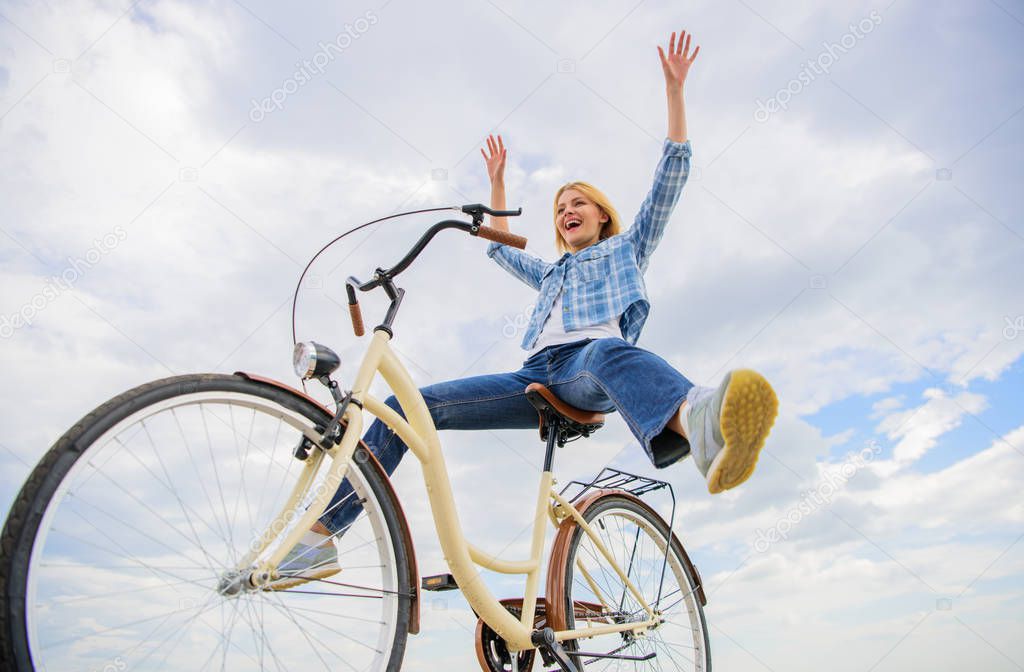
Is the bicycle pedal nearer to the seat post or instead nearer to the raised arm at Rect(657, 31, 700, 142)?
the seat post

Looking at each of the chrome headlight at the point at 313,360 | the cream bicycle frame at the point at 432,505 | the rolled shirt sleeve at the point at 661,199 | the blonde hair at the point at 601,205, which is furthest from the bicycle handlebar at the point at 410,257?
the blonde hair at the point at 601,205

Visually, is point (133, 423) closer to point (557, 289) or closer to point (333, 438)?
point (333, 438)

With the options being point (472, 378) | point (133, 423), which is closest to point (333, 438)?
point (133, 423)

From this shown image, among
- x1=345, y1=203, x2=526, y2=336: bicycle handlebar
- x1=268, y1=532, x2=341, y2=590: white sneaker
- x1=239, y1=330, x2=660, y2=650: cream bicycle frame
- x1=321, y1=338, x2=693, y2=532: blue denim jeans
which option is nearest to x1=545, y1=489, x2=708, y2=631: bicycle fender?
x1=239, y1=330, x2=660, y2=650: cream bicycle frame

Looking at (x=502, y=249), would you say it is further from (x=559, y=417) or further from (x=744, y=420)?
(x=744, y=420)

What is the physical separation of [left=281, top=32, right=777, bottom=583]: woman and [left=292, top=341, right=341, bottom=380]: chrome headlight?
35 cm

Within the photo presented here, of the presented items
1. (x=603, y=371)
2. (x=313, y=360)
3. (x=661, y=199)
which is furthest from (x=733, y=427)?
(x=661, y=199)

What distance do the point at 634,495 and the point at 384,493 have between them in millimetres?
1662

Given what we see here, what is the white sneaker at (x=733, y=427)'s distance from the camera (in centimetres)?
201

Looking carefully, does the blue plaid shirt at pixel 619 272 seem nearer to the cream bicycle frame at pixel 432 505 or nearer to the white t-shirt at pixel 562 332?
the white t-shirt at pixel 562 332

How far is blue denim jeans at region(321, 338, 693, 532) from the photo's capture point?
2.41m

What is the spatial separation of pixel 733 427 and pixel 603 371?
0.66m

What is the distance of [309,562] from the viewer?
1868 millimetres

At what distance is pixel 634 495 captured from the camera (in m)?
3.32
